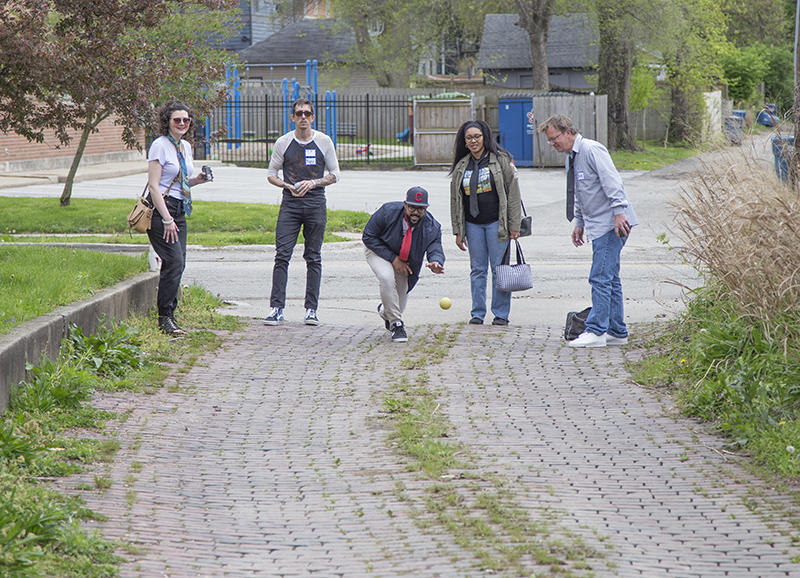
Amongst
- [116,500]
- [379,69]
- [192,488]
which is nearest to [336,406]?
[192,488]

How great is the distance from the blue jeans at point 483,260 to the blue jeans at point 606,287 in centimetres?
110

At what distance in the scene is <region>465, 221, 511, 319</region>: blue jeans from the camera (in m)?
8.30

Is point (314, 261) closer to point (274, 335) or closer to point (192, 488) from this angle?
point (274, 335)

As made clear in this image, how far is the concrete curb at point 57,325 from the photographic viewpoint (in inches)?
202

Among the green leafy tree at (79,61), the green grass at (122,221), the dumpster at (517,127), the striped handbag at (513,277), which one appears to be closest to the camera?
the green leafy tree at (79,61)

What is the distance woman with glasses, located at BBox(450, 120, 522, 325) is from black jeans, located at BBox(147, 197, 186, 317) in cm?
238

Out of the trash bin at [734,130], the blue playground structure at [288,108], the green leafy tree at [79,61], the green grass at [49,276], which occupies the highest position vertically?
the blue playground structure at [288,108]

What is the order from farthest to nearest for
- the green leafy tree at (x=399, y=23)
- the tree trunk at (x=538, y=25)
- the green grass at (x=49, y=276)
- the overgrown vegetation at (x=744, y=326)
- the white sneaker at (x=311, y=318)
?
the green leafy tree at (x=399, y=23) < the tree trunk at (x=538, y=25) < the white sneaker at (x=311, y=318) < the green grass at (x=49, y=276) < the overgrown vegetation at (x=744, y=326)

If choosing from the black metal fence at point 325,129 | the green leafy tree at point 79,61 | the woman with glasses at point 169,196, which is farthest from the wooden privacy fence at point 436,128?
the woman with glasses at point 169,196

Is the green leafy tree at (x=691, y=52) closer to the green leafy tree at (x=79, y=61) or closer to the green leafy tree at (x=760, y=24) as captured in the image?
the green leafy tree at (x=760, y=24)

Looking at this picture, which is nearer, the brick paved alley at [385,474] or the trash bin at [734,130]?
the brick paved alley at [385,474]

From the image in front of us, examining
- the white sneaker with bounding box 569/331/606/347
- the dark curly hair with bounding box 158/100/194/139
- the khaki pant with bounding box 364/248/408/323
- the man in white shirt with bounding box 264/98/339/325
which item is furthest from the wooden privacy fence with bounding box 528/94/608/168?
the dark curly hair with bounding box 158/100/194/139

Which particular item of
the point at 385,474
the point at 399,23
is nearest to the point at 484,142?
the point at 385,474

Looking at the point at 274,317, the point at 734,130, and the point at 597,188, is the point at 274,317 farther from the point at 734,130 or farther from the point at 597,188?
the point at 734,130
